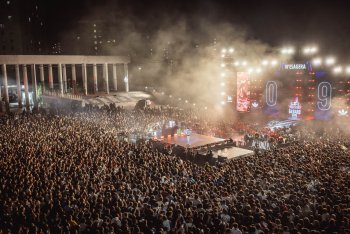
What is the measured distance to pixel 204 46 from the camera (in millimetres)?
41094

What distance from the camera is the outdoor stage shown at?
19516 mm

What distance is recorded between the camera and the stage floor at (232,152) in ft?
62.6

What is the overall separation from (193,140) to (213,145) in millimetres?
1901

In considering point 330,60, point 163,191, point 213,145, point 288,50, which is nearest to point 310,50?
point 330,60

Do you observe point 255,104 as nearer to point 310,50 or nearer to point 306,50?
point 306,50

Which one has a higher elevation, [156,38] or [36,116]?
[156,38]

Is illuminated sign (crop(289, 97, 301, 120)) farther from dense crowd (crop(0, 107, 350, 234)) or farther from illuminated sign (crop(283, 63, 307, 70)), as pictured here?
dense crowd (crop(0, 107, 350, 234))

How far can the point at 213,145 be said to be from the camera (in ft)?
A: 69.2

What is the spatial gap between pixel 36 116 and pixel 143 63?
27748 millimetres

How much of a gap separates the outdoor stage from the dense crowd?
4.15 metres

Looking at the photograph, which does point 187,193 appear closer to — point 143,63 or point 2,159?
point 2,159

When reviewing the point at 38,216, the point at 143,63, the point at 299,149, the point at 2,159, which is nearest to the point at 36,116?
the point at 2,159

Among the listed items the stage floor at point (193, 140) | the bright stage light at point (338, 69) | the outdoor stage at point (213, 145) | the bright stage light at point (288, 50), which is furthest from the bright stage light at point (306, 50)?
the outdoor stage at point (213, 145)

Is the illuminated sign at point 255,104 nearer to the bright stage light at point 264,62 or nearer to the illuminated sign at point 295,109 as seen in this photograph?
the illuminated sign at point 295,109
